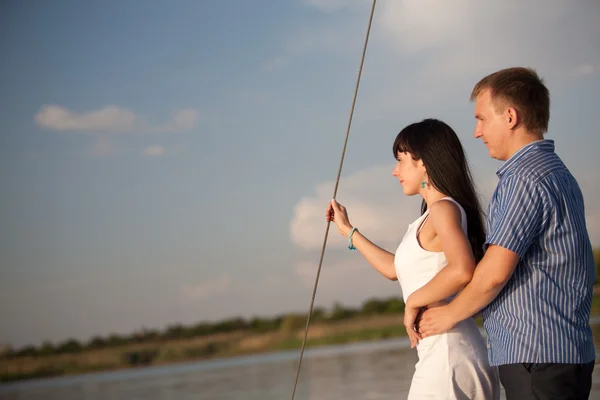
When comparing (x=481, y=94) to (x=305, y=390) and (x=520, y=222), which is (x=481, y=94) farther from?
(x=305, y=390)

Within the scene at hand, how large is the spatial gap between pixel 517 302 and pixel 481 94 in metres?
0.49

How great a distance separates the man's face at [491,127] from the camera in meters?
1.68

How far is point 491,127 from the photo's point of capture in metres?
1.70

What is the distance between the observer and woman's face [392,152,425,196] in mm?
2049

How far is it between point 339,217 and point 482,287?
34.9 inches

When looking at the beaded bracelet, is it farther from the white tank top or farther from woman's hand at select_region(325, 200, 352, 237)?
the white tank top

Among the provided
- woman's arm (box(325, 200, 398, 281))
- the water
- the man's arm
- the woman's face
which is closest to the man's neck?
the man's arm

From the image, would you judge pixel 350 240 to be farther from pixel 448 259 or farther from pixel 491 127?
pixel 491 127

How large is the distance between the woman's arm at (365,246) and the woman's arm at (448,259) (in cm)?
39

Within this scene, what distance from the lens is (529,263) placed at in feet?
5.27

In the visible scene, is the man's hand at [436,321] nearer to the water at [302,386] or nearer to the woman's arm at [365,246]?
the woman's arm at [365,246]

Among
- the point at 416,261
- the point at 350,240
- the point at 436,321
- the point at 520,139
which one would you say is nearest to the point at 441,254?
the point at 416,261

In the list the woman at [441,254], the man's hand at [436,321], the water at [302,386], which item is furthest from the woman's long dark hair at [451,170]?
the water at [302,386]

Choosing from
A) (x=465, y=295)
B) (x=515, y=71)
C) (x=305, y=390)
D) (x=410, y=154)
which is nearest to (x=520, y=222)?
(x=465, y=295)
